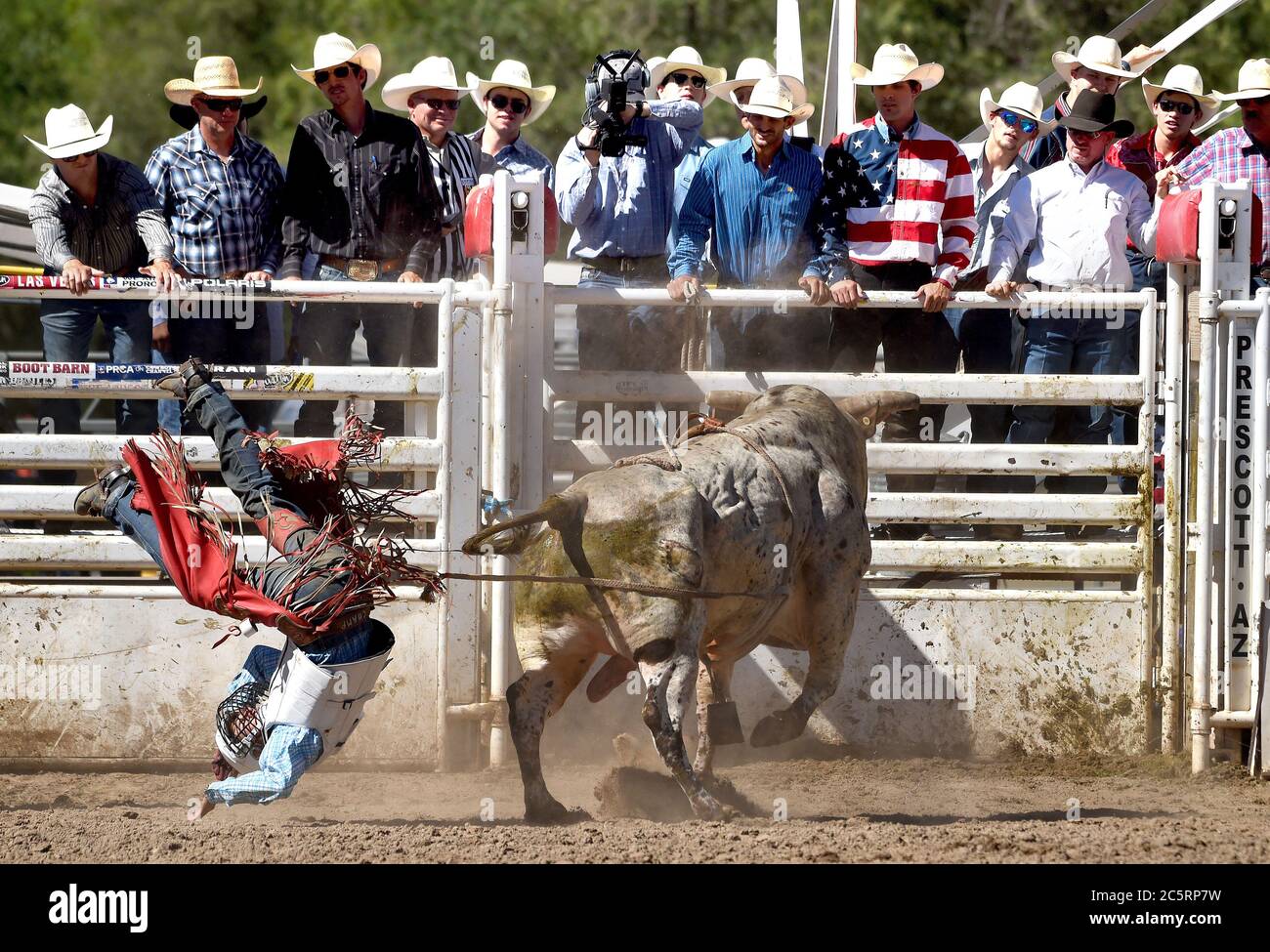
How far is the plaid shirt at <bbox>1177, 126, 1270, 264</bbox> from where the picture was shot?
794cm

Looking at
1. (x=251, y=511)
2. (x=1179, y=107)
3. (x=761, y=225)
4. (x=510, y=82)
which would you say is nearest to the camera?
(x=251, y=511)

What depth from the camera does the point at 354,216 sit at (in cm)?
769

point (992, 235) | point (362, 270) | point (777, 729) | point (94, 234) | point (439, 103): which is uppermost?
point (439, 103)

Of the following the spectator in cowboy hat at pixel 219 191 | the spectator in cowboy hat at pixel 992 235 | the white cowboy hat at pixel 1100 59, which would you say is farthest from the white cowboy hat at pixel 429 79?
the white cowboy hat at pixel 1100 59

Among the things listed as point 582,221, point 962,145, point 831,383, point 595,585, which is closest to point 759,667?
point 831,383

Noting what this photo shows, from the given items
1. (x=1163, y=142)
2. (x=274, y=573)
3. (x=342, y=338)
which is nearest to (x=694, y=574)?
(x=274, y=573)

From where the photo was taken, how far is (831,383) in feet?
23.4

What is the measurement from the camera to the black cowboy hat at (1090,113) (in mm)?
7770

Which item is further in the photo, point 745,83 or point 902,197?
point 745,83

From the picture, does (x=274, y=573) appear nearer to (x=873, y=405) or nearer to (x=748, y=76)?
(x=873, y=405)

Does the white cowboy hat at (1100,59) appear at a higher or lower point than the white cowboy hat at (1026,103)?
higher

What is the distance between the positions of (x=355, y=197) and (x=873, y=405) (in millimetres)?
2685

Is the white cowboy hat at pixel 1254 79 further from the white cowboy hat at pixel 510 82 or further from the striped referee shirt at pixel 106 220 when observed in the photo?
the striped referee shirt at pixel 106 220

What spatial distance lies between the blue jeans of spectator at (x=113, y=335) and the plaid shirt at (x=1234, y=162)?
5030mm
